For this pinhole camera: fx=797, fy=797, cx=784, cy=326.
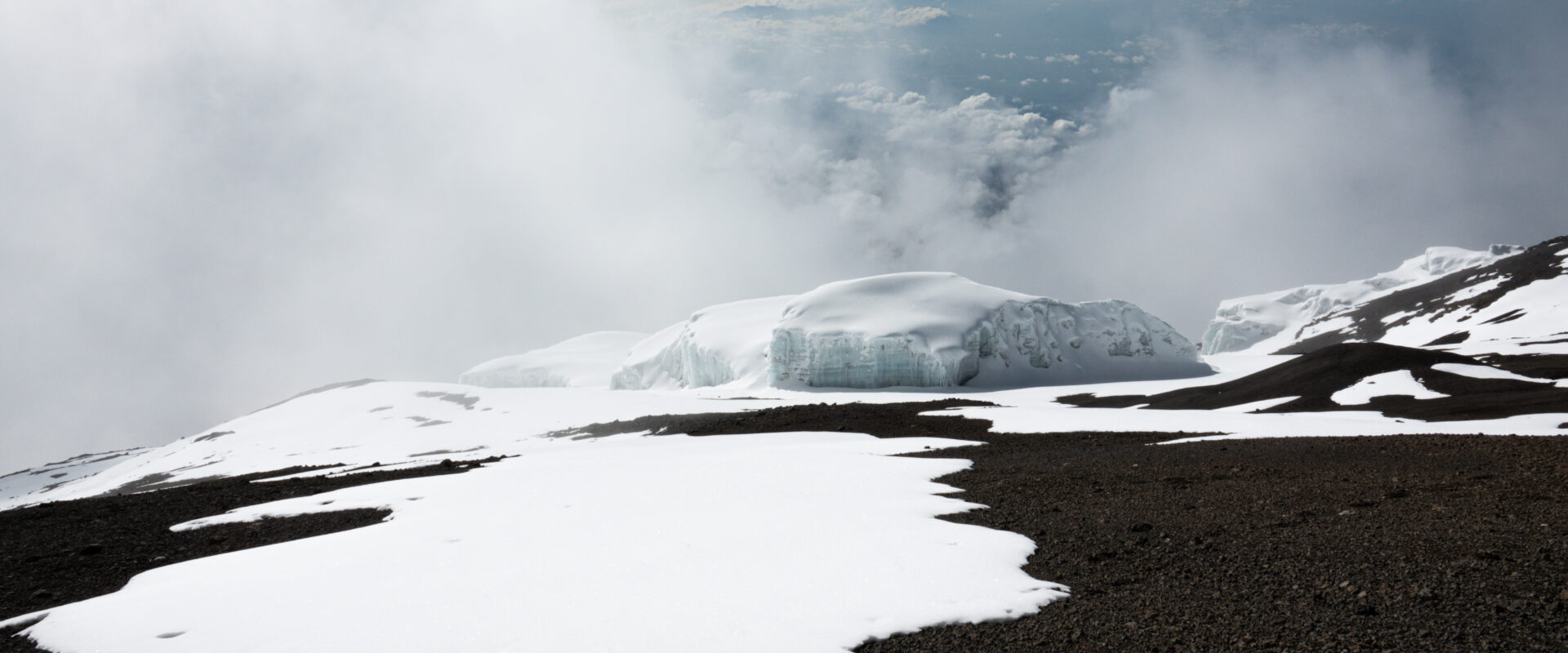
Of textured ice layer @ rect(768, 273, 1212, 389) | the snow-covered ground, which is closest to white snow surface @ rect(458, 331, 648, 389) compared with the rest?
textured ice layer @ rect(768, 273, 1212, 389)

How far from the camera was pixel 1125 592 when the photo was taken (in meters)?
6.65

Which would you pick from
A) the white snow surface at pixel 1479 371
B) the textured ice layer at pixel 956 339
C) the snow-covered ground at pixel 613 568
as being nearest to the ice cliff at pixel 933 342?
the textured ice layer at pixel 956 339

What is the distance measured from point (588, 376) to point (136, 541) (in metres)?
82.5

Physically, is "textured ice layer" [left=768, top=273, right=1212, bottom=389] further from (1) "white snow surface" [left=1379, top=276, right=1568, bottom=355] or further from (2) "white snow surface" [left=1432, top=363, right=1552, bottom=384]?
(2) "white snow surface" [left=1432, top=363, right=1552, bottom=384]

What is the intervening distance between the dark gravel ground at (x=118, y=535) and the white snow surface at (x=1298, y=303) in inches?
6044

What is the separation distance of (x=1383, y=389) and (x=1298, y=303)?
15743 cm

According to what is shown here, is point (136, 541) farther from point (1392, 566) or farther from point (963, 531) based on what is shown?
point (1392, 566)

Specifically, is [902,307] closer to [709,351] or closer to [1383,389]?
[709,351]

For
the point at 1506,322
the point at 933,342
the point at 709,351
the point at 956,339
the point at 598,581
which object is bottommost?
the point at 598,581

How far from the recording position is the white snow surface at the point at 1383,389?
89.5ft

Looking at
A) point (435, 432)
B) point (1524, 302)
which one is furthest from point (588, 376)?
point (1524, 302)

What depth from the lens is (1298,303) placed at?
532 feet

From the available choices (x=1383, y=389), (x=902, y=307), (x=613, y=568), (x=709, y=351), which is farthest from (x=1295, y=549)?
(x=709, y=351)

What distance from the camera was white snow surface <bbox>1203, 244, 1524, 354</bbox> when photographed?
493 feet
